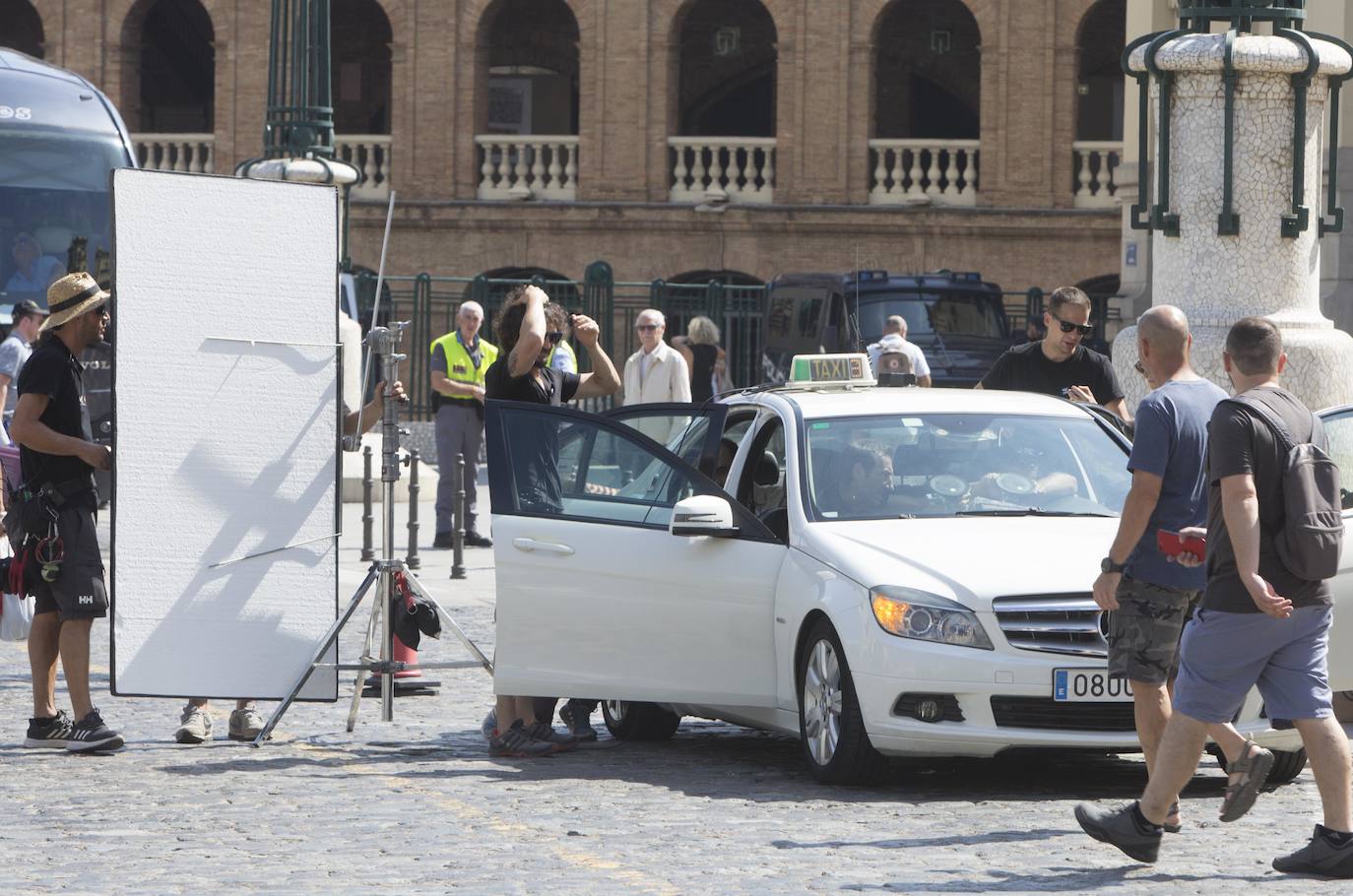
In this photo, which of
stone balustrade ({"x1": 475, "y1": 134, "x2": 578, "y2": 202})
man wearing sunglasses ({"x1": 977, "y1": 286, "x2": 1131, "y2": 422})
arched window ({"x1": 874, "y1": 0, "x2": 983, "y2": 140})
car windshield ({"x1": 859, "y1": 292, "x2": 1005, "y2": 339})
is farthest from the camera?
arched window ({"x1": 874, "y1": 0, "x2": 983, "y2": 140})

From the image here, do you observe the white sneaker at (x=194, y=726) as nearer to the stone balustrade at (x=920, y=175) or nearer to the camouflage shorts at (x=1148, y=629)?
the camouflage shorts at (x=1148, y=629)

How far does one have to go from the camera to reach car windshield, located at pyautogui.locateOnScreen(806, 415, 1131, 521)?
29.7 feet

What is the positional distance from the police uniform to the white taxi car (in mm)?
8137

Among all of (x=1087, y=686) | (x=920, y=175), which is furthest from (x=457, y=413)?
(x=920, y=175)

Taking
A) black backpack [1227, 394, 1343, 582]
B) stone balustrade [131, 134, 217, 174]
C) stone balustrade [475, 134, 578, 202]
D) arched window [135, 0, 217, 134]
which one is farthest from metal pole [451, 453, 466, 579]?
arched window [135, 0, 217, 134]

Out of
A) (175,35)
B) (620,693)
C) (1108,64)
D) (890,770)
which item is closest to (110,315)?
(620,693)

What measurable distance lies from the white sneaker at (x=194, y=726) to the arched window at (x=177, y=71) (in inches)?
1378

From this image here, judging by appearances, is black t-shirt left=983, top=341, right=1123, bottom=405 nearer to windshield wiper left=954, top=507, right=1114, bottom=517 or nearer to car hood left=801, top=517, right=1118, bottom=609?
windshield wiper left=954, top=507, right=1114, bottom=517

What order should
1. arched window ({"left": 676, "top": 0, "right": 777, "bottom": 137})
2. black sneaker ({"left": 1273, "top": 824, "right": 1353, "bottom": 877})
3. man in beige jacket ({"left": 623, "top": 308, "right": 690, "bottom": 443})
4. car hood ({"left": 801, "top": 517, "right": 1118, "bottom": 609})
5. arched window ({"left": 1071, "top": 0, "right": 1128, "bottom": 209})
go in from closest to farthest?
black sneaker ({"left": 1273, "top": 824, "right": 1353, "bottom": 877}) < car hood ({"left": 801, "top": 517, "right": 1118, "bottom": 609}) < man in beige jacket ({"left": 623, "top": 308, "right": 690, "bottom": 443}) < arched window ({"left": 1071, "top": 0, "right": 1128, "bottom": 209}) < arched window ({"left": 676, "top": 0, "right": 777, "bottom": 137})

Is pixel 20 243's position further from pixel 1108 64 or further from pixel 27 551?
pixel 1108 64

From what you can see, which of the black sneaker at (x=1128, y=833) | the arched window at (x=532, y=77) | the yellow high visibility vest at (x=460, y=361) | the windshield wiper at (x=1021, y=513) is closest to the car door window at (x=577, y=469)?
the windshield wiper at (x=1021, y=513)

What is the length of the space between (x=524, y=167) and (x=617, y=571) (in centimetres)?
2974

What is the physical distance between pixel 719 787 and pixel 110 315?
301cm

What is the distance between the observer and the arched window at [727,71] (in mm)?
41594
